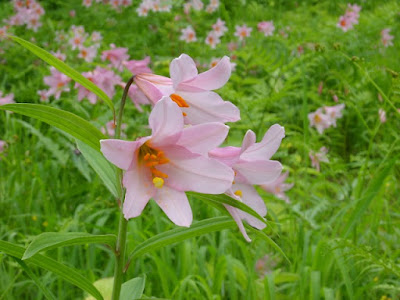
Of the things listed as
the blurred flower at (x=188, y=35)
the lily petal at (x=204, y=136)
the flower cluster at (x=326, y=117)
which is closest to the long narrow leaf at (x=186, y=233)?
the lily petal at (x=204, y=136)

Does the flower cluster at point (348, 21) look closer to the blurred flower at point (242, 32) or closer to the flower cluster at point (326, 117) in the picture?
the blurred flower at point (242, 32)

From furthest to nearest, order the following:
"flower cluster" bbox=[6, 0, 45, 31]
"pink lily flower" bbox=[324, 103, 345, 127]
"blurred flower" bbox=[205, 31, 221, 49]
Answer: "flower cluster" bbox=[6, 0, 45, 31], "blurred flower" bbox=[205, 31, 221, 49], "pink lily flower" bbox=[324, 103, 345, 127]

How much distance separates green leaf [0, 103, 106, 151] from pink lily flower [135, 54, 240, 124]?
0.11 m

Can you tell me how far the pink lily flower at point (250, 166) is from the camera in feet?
2.85

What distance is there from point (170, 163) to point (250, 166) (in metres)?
0.13

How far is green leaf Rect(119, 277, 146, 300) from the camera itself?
110 cm

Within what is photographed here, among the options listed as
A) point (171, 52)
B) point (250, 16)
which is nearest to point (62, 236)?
point (171, 52)

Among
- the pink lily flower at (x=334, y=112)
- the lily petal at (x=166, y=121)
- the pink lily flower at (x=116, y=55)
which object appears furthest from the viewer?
the pink lily flower at (x=334, y=112)

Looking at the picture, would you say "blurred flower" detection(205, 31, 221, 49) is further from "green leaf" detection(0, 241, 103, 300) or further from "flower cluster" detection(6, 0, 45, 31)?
"green leaf" detection(0, 241, 103, 300)

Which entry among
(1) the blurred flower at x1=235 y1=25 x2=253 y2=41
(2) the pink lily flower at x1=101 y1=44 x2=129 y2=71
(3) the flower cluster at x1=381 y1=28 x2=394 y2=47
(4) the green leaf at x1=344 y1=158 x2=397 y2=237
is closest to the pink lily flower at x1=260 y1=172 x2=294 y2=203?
(4) the green leaf at x1=344 y1=158 x2=397 y2=237

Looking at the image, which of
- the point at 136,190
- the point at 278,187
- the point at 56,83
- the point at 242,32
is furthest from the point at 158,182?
the point at 242,32

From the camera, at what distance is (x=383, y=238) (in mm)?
2018

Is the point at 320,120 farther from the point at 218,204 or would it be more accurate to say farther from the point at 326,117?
the point at 218,204

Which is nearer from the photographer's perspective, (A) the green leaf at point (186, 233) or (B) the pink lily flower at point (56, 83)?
(A) the green leaf at point (186, 233)
